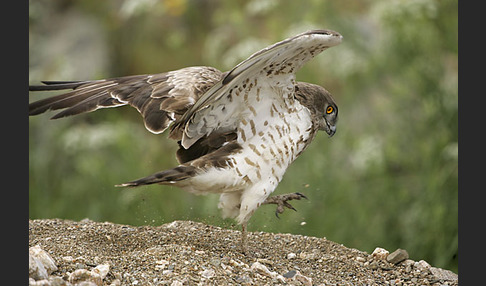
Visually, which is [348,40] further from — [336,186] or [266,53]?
[266,53]

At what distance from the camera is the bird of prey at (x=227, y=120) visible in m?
4.90

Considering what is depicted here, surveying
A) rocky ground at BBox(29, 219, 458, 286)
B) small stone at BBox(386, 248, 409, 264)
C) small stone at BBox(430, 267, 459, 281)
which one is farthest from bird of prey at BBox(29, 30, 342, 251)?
small stone at BBox(430, 267, 459, 281)

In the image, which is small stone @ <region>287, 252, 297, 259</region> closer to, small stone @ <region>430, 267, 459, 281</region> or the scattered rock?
small stone @ <region>430, 267, 459, 281</region>

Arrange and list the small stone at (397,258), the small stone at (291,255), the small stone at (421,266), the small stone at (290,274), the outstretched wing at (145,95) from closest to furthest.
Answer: the small stone at (290,274) < the outstretched wing at (145,95) < the small stone at (291,255) < the small stone at (421,266) < the small stone at (397,258)

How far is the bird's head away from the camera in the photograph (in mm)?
5559

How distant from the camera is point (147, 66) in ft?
36.0

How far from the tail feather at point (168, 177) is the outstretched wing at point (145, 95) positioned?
0.34 meters

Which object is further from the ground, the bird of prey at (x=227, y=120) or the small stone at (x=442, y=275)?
the bird of prey at (x=227, y=120)

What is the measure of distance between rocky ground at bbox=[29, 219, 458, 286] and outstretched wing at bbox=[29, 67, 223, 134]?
1.01 metres

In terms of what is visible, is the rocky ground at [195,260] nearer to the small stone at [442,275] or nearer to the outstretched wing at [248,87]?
the small stone at [442,275]

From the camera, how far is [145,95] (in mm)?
5246

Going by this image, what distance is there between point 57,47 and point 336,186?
5.99 m

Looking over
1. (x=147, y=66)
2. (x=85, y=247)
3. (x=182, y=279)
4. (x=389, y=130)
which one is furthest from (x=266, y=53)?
(x=147, y=66)

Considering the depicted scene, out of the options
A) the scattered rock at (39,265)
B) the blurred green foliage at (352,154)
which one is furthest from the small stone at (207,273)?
the blurred green foliage at (352,154)
